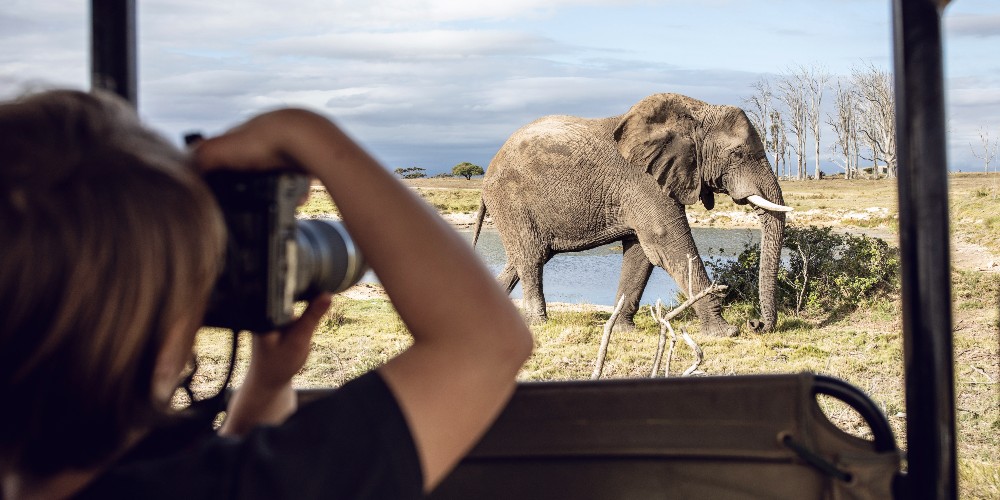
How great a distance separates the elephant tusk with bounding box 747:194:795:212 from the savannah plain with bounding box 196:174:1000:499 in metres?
0.64

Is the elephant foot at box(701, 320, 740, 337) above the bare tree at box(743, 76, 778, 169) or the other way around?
the other way around

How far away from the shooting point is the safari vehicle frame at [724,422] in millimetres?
652

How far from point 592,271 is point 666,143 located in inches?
273

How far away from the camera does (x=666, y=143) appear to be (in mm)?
4371

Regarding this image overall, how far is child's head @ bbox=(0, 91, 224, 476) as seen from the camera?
0.35 m

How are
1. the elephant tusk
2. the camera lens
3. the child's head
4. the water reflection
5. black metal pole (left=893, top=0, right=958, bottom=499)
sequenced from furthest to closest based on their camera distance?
the water reflection
the elephant tusk
black metal pole (left=893, top=0, right=958, bottom=499)
the camera lens
the child's head

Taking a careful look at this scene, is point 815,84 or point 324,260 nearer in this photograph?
point 324,260

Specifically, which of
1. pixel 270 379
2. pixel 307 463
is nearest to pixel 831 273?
pixel 270 379

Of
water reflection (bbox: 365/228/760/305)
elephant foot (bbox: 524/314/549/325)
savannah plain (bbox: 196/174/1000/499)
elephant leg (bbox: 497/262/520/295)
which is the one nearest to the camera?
savannah plain (bbox: 196/174/1000/499)

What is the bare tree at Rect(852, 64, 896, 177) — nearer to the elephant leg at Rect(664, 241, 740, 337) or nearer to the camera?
the elephant leg at Rect(664, 241, 740, 337)

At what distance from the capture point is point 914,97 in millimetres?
646

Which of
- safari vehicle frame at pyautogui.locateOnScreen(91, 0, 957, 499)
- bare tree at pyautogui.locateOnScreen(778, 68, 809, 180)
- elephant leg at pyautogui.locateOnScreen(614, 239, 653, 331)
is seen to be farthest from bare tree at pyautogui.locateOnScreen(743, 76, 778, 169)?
safari vehicle frame at pyautogui.locateOnScreen(91, 0, 957, 499)

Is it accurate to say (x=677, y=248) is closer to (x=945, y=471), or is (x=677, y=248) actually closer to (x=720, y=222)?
(x=945, y=471)

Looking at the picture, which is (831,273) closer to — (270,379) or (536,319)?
(536,319)
